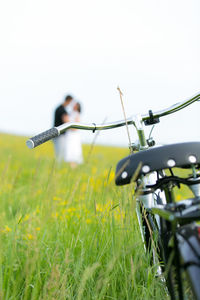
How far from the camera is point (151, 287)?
181 centimetres

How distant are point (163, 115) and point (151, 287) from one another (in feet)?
2.77

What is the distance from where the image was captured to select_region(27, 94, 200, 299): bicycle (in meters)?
1.03

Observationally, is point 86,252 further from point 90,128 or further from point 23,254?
point 90,128

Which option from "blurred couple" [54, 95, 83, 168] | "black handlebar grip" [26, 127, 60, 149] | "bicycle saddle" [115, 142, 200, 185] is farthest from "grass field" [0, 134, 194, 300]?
"blurred couple" [54, 95, 83, 168]

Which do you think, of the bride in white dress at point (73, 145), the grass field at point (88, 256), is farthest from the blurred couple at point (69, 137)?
the grass field at point (88, 256)

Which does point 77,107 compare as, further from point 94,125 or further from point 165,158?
point 165,158

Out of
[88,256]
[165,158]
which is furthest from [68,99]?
[165,158]

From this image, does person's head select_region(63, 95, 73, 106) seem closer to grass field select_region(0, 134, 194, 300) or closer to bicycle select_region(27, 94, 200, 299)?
grass field select_region(0, 134, 194, 300)

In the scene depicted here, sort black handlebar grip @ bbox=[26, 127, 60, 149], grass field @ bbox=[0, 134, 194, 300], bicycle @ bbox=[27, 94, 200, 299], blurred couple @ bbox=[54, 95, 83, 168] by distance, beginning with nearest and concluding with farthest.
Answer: bicycle @ bbox=[27, 94, 200, 299] < black handlebar grip @ bbox=[26, 127, 60, 149] < grass field @ bbox=[0, 134, 194, 300] < blurred couple @ bbox=[54, 95, 83, 168]

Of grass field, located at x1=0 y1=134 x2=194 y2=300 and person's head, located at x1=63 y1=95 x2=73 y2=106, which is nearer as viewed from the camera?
grass field, located at x1=0 y1=134 x2=194 y2=300

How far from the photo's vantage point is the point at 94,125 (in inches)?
67.9

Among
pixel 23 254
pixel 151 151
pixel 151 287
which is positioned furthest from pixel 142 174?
pixel 23 254

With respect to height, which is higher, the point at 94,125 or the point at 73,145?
the point at 73,145

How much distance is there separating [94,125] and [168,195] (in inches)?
18.8
